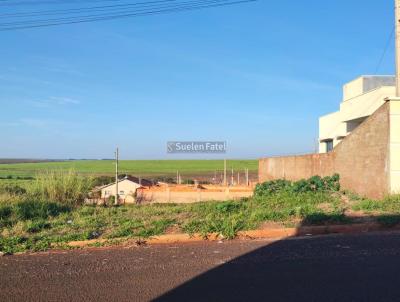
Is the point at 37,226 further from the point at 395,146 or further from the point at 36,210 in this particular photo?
the point at 395,146

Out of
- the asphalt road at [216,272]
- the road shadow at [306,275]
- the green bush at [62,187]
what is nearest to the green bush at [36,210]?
the green bush at [62,187]

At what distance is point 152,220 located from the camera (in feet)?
33.4

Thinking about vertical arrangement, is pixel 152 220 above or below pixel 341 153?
below

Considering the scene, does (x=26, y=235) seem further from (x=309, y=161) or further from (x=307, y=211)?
(x=309, y=161)

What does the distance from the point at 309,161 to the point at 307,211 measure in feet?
30.2

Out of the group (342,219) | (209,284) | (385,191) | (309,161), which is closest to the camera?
(209,284)

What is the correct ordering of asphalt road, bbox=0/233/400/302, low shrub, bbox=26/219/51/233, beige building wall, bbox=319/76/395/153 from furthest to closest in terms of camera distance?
beige building wall, bbox=319/76/395/153
low shrub, bbox=26/219/51/233
asphalt road, bbox=0/233/400/302

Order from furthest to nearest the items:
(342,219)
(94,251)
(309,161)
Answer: (309,161) → (342,219) → (94,251)

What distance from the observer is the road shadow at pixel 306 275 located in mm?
4859

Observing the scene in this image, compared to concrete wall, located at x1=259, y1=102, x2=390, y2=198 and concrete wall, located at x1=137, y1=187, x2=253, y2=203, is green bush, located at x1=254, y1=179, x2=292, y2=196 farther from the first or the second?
concrete wall, located at x1=137, y1=187, x2=253, y2=203

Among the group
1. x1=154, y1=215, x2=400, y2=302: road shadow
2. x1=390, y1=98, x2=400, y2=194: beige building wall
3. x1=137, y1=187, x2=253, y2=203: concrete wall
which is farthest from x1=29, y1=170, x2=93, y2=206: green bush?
x1=137, y1=187, x2=253, y2=203: concrete wall

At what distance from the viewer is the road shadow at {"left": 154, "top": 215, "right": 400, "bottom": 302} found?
486cm

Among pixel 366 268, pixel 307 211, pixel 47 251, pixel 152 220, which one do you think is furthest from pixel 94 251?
pixel 307 211

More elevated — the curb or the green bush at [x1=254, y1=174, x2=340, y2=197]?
the green bush at [x1=254, y1=174, x2=340, y2=197]
